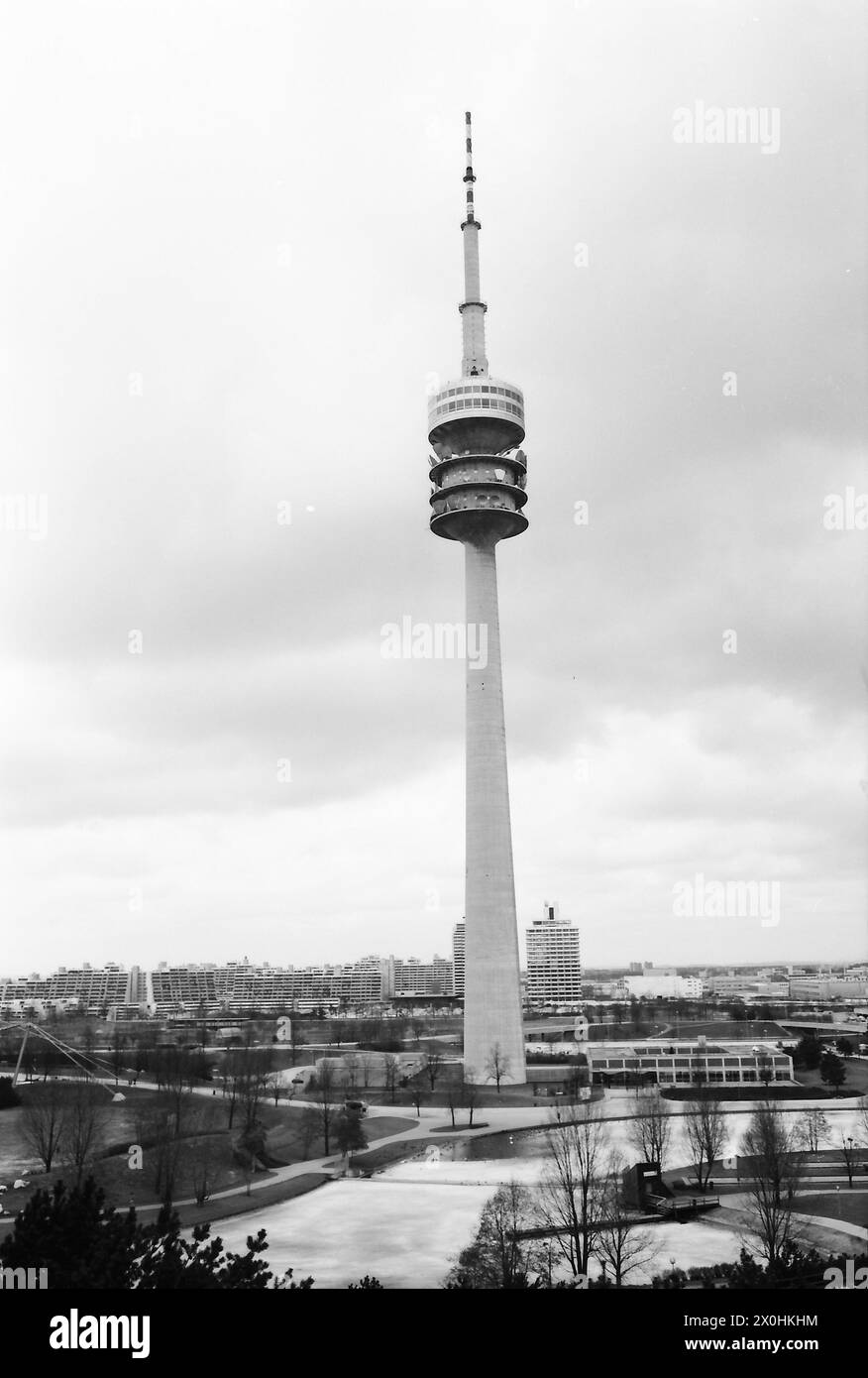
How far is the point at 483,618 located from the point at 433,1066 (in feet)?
138

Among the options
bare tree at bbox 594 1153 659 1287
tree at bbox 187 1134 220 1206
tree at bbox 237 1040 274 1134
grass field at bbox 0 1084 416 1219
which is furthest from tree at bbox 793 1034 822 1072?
tree at bbox 187 1134 220 1206

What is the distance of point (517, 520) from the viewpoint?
95062 mm

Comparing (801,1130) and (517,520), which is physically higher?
(517,520)

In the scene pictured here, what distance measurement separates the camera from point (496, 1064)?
8588 centimetres

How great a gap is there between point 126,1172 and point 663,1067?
55513 millimetres

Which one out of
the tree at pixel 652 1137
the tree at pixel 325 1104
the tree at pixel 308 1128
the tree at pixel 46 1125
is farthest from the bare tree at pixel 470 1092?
the tree at pixel 46 1125

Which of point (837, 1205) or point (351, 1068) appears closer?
point (837, 1205)

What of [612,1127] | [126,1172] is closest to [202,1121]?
[126,1172]

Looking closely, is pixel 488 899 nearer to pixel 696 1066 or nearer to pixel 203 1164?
pixel 696 1066

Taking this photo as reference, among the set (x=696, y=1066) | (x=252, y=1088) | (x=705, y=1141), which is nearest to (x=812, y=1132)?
(x=705, y=1141)

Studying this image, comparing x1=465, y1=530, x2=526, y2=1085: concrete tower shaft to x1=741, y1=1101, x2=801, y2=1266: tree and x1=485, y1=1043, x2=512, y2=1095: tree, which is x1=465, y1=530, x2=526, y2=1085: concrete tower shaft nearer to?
x1=485, y1=1043, x2=512, y2=1095: tree

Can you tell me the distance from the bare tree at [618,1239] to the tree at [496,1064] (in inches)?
1637

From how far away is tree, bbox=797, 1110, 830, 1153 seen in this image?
54594 millimetres
